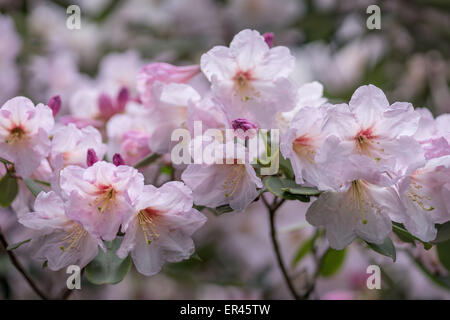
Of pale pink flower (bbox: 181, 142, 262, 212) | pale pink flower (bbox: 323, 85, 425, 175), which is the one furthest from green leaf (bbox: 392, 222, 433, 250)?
pale pink flower (bbox: 181, 142, 262, 212)

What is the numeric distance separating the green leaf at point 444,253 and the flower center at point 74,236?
2.53 feet

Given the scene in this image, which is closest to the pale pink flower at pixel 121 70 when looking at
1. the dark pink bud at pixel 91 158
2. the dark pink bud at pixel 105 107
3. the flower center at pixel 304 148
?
the dark pink bud at pixel 105 107

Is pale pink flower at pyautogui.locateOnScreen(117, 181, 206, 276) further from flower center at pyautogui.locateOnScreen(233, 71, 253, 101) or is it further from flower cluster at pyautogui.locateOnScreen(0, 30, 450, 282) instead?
flower center at pyautogui.locateOnScreen(233, 71, 253, 101)

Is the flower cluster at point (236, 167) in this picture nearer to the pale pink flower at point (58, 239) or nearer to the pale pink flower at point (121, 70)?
the pale pink flower at point (58, 239)

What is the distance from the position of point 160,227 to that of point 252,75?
371mm

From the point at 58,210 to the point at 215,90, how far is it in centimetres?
38

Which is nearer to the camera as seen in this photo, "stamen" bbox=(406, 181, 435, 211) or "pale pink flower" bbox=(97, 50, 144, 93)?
"stamen" bbox=(406, 181, 435, 211)

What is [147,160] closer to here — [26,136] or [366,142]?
[26,136]

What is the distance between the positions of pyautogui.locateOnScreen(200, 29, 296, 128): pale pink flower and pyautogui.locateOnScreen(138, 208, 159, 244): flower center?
0.81ft

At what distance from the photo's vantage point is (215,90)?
1144 millimetres

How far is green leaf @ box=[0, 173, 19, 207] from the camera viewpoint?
1.22 m


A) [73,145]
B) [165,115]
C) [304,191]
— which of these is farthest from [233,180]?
[73,145]
